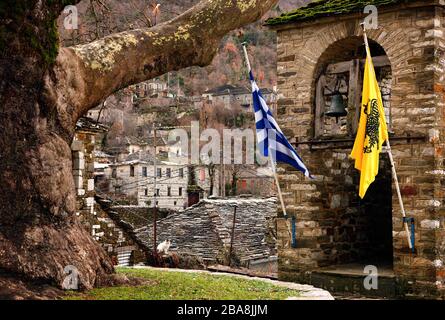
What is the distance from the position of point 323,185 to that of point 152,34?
5.58m

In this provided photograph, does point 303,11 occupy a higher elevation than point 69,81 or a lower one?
higher

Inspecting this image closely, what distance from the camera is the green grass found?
5.96m

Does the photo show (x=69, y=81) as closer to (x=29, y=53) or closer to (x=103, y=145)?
(x=29, y=53)

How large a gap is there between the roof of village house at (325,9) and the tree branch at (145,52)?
11.6ft

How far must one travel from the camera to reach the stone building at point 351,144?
10.4 m

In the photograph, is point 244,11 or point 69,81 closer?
point 69,81

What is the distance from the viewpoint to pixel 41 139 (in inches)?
242

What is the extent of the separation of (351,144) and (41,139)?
6.67m

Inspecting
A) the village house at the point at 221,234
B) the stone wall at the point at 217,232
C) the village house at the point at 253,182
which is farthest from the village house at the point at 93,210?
the village house at the point at 253,182

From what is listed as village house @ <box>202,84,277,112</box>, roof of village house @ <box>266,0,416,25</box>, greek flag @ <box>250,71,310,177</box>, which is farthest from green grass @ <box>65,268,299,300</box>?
village house @ <box>202,84,277,112</box>

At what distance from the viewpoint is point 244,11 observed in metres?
7.77

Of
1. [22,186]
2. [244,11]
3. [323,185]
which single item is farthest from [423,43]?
[22,186]

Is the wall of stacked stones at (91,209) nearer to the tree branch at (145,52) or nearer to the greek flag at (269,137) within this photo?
the greek flag at (269,137)

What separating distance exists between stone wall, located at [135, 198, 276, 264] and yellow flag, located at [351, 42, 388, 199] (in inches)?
385
